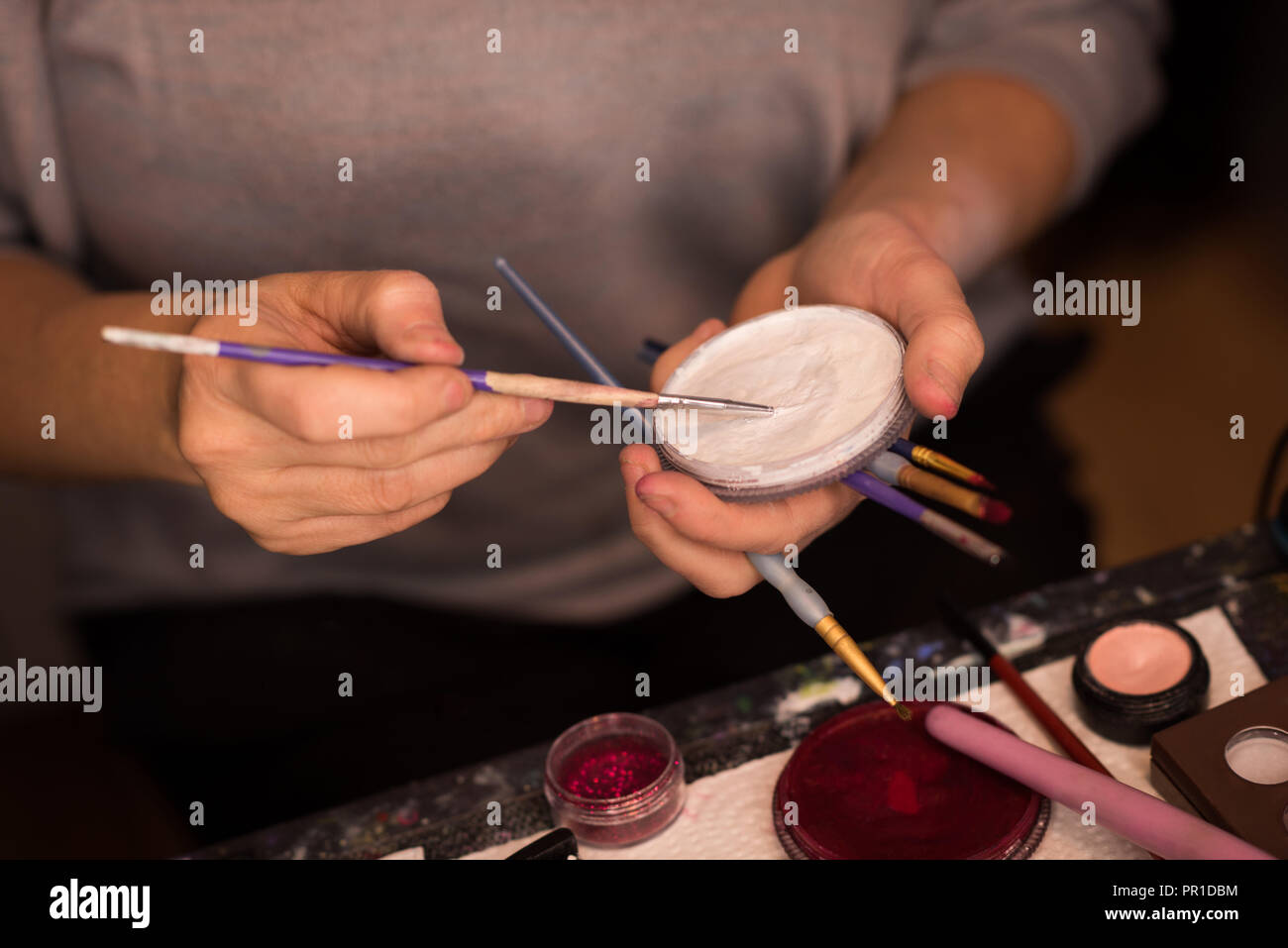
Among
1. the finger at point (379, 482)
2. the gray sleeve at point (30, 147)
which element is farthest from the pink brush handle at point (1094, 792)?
the gray sleeve at point (30, 147)

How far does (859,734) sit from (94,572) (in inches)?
37.4

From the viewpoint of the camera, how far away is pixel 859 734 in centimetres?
78

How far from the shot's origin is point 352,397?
25.3 inches

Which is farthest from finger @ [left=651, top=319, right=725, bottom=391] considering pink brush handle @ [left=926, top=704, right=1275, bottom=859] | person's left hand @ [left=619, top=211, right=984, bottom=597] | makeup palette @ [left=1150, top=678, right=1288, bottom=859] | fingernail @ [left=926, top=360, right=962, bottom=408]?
makeup palette @ [left=1150, top=678, right=1288, bottom=859]

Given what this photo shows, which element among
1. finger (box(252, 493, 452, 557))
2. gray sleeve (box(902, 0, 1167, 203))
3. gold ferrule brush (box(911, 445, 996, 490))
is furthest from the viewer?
gray sleeve (box(902, 0, 1167, 203))

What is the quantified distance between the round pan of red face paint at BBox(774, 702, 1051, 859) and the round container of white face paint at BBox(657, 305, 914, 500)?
0.60 ft

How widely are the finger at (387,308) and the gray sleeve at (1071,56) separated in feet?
3.01

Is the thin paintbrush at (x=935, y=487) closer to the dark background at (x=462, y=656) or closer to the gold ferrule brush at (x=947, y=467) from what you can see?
the gold ferrule brush at (x=947, y=467)

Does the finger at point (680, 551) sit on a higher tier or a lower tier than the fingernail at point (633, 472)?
lower

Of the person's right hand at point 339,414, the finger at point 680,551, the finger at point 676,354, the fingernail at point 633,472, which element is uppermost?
the finger at point 676,354

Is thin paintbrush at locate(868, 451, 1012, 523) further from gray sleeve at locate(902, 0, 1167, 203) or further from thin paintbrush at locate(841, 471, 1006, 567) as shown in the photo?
gray sleeve at locate(902, 0, 1167, 203)

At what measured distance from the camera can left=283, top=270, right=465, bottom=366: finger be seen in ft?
2.27

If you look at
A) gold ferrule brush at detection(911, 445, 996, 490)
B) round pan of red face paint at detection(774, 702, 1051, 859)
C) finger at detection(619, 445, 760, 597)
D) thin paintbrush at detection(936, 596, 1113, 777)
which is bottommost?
round pan of red face paint at detection(774, 702, 1051, 859)

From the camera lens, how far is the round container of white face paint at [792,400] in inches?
30.0
